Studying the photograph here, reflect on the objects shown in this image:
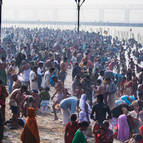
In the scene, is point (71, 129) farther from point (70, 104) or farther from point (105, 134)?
point (70, 104)

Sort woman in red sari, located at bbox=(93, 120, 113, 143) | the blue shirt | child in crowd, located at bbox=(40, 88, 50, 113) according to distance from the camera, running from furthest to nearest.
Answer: child in crowd, located at bbox=(40, 88, 50, 113) < the blue shirt < woman in red sari, located at bbox=(93, 120, 113, 143)

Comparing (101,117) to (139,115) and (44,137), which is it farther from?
(44,137)

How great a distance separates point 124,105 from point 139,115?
1.71 feet

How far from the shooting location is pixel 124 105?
9.52m

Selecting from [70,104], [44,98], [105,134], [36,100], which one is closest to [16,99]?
[70,104]

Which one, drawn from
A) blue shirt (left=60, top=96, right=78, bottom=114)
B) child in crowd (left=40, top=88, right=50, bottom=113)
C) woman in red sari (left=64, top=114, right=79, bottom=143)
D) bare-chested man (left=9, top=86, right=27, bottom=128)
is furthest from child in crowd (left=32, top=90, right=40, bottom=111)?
woman in red sari (left=64, top=114, right=79, bottom=143)

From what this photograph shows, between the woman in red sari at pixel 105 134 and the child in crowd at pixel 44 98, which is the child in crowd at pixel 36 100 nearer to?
the child in crowd at pixel 44 98

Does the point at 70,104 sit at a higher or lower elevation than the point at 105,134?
higher

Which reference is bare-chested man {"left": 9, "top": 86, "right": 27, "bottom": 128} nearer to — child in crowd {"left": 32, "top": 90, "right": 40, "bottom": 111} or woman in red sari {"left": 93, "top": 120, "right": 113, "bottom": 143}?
child in crowd {"left": 32, "top": 90, "right": 40, "bottom": 111}

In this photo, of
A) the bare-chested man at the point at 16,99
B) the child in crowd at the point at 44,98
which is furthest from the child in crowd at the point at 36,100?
the bare-chested man at the point at 16,99

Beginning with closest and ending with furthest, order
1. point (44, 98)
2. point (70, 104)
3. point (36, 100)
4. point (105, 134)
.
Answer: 1. point (105, 134)
2. point (70, 104)
3. point (36, 100)
4. point (44, 98)

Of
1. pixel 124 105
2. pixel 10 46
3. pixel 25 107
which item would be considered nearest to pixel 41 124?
pixel 25 107

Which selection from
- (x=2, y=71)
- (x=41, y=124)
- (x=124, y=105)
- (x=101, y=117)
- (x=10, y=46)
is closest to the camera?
(x=101, y=117)

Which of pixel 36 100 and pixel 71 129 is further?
pixel 36 100
